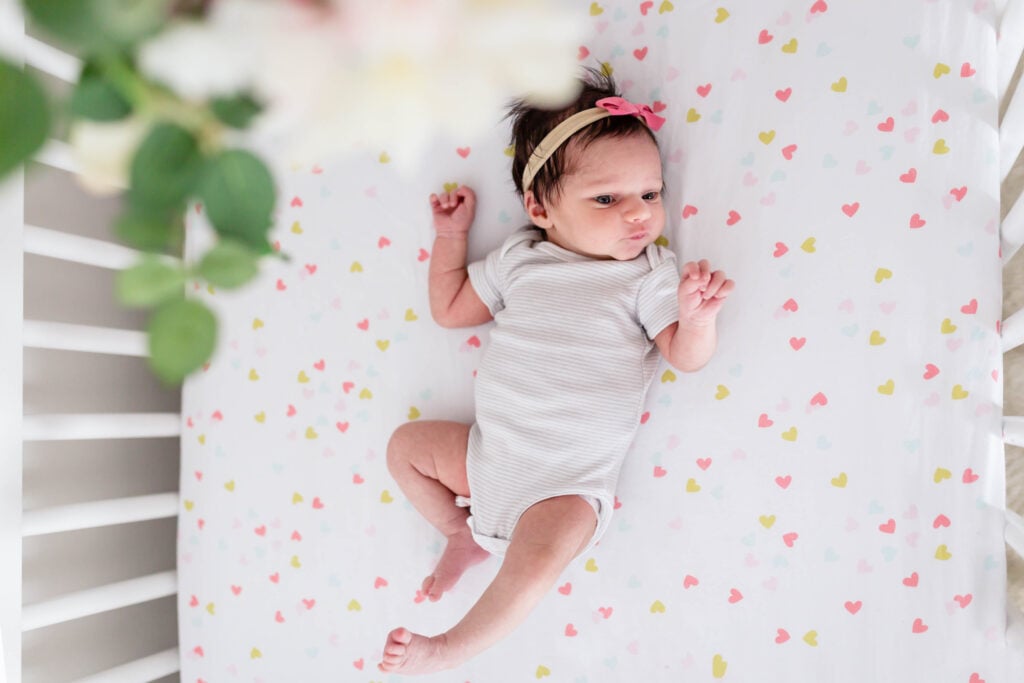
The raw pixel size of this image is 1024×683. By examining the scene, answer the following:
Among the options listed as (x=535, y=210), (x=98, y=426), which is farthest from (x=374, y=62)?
(x=98, y=426)

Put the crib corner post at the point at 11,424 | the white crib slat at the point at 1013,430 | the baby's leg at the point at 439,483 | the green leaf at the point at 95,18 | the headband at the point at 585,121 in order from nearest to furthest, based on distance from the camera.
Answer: the green leaf at the point at 95,18 < the crib corner post at the point at 11,424 < the white crib slat at the point at 1013,430 < the headband at the point at 585,121 < the baby's leg at the point at 439,483

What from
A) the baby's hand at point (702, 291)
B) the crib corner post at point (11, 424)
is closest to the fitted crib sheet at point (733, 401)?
the baby's hand at point (702, 291)

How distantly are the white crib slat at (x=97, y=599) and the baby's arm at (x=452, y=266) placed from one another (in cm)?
61

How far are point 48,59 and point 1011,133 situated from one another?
45.6 inches

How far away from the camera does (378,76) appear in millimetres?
199

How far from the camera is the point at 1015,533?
3.31 feet

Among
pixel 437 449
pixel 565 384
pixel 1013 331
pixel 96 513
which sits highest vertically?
pixel 1013 331

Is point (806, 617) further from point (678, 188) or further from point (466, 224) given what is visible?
point (466, 224)

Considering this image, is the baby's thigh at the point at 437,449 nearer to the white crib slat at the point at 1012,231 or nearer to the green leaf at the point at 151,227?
A: the white crib slat at the point at 1012,231

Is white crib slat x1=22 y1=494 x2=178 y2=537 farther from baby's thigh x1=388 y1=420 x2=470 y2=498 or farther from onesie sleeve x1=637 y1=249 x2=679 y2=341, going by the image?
onesie sleeve x1=637 y1=249 x2=679 y2=341

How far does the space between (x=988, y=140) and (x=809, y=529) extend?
1.80 feet

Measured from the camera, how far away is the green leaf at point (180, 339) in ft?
0.71

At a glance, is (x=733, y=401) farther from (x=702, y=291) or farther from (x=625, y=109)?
(x=625, y=109)

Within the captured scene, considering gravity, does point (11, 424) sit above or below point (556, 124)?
below
